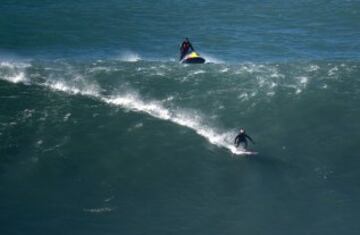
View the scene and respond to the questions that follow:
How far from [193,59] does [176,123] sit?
14.0m

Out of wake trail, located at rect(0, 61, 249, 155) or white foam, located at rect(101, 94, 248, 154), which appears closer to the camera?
white foam, located at rect(101, 94, 248, 154)

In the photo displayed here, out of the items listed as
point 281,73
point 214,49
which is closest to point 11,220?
point 281,73

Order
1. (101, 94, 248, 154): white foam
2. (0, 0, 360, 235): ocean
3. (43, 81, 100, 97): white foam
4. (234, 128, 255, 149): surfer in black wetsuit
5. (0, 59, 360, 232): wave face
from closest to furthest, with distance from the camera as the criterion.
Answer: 1. (0, 0, 360, 235): ocean
2. (0, 59, 360, 232): wave face
3. (234, 128, 255, 149): surfer in black wetsuit
4. (101, 94, 248, 154): white foam
5. (43, 81, 100, 97): white foam

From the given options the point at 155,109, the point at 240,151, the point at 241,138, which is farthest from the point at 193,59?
the point at 240,151

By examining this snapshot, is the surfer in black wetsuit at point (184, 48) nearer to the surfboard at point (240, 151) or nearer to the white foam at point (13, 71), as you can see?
the white foam at point (13, 71)

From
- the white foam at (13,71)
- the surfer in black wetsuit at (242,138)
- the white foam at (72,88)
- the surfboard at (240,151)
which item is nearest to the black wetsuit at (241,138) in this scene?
the surfer in black wetsuit at (242,138)

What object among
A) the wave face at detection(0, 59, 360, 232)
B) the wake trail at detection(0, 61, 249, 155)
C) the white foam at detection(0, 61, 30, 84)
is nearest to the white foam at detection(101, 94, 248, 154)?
the wake trail at detection(0, 61, 249, 155)

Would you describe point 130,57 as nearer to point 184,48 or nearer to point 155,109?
point 184,48

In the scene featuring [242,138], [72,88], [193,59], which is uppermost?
[193,59]

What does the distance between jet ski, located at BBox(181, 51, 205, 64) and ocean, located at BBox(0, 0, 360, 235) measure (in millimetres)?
964

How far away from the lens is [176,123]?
62.0 meters

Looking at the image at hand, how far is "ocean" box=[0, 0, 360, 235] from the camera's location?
48.6 metres

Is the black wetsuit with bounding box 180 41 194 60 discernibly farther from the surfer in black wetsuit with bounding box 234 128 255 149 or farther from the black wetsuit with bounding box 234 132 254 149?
the black wetsuit with bounding box 234 132 254 149

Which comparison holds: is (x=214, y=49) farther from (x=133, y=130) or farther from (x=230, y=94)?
(x=133, y=130)
